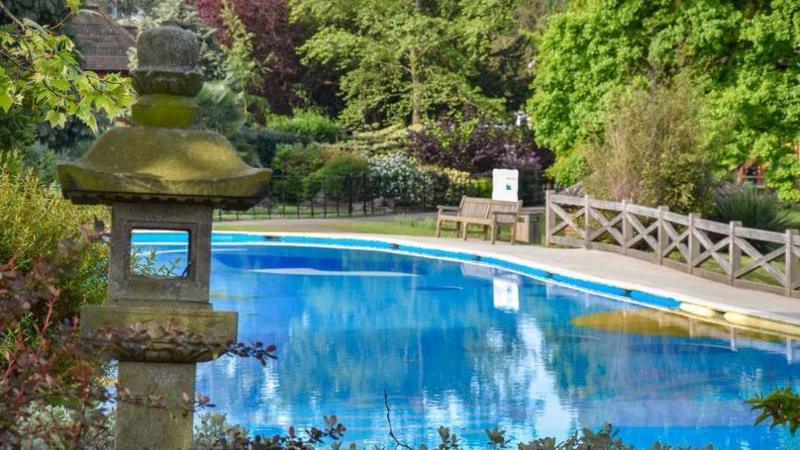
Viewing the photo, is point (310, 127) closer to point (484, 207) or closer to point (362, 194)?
point (362, 194)

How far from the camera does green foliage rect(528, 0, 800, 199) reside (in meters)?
27.7

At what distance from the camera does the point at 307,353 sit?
16.9 m

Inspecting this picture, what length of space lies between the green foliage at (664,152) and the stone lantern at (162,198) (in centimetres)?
2046

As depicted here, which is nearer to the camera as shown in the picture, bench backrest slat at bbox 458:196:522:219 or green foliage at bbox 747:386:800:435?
green foliage at bbox 747:386:800:435

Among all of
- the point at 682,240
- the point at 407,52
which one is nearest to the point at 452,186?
the point at 407,52

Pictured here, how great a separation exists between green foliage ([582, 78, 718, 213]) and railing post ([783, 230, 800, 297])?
5.96 metres

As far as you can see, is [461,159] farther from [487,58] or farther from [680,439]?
[680,439]

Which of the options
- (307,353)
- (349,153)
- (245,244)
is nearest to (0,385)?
(307,353)

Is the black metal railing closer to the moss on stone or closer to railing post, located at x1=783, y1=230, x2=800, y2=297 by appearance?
railing post, located at x1=783, y1=230, x2=800, y2=297

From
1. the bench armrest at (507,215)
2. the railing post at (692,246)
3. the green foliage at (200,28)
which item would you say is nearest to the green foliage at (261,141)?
the green foliage at (200,28)

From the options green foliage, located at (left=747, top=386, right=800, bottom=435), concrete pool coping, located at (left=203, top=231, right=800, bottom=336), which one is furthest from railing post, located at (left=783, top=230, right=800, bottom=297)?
green foliage, located at (left=747, top=386, right=800, bottom=435)

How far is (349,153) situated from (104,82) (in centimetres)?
3184

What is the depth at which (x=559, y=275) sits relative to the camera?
78.6ft

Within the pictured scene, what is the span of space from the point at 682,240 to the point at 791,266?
3558mm
